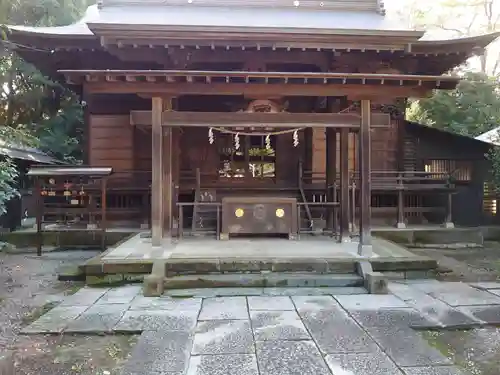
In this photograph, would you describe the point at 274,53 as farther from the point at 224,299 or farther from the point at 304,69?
the point at 224,299

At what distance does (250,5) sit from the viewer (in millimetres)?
12219

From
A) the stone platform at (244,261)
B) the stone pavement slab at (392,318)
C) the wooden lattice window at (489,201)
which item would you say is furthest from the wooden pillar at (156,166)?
the wooden lattice window at (489,201)

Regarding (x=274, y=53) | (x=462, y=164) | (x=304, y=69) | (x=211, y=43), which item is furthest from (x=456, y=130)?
(x=211, y=43)

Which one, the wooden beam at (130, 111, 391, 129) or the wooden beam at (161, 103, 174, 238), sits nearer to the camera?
the wooden beam at (130, 111, 391, 129)

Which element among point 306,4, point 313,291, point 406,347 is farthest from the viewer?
point 306,4

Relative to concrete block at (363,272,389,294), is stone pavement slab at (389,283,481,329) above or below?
below

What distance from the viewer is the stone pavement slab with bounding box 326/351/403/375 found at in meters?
3.36

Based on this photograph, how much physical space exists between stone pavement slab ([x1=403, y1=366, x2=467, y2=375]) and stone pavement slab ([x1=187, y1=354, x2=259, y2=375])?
1.29 meters

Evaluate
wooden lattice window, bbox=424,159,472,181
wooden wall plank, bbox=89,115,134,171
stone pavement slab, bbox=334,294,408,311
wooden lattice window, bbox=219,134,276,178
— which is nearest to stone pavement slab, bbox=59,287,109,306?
stone pavement slab, bbox=334,294,408,311

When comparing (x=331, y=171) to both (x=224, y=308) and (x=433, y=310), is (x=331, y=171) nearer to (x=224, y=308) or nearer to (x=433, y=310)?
(x=433, y=310)

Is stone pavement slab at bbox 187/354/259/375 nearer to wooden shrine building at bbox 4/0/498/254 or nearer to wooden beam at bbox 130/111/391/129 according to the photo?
wooden shrine building at bbox 4/0/498/254

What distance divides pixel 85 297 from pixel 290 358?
3.34 meters

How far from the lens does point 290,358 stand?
3.63 metres

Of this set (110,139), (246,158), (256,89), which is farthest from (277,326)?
(110,139)
